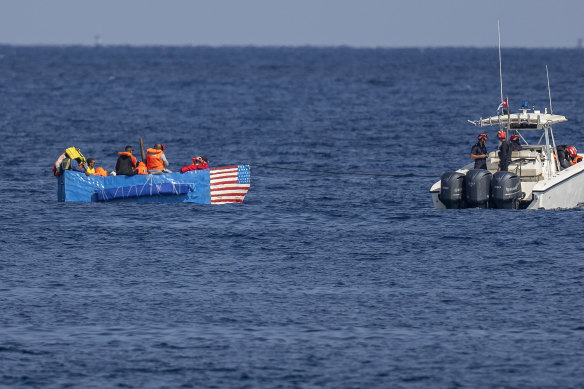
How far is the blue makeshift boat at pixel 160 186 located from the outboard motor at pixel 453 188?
18.4ft

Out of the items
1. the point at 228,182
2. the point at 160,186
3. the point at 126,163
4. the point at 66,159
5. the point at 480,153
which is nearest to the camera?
the point at 480,153

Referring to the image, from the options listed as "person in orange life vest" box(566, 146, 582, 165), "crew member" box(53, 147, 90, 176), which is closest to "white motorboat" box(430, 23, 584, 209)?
"person in orange life vest" box(566, 146, 582, 165)

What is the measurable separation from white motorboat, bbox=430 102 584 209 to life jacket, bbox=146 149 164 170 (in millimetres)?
7456

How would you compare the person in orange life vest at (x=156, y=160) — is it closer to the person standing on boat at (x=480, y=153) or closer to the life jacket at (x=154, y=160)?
the life jacket at (x=154, y=160)

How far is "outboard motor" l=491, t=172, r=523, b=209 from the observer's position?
28.0 m

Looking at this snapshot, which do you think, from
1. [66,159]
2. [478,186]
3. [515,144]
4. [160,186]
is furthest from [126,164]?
[515,144]

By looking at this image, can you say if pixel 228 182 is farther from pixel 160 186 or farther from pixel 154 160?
pixel 154 160

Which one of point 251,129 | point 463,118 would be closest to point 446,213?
point 251,129

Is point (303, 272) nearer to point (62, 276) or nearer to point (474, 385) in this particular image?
point (62, 276)

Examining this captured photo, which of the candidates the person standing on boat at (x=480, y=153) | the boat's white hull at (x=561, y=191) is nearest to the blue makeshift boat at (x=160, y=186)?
the person standing on boat at (x=480, y=153)

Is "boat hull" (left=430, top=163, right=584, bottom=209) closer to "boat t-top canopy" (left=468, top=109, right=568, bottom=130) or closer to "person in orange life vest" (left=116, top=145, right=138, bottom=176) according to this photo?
"boat t-top canopy" (left=468, top=109, right=568, bottom=130)

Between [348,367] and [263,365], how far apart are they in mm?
1259

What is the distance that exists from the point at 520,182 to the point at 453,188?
1661 millimetres

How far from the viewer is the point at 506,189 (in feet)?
92.1
